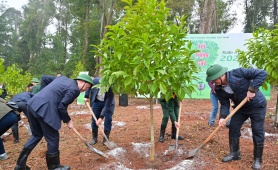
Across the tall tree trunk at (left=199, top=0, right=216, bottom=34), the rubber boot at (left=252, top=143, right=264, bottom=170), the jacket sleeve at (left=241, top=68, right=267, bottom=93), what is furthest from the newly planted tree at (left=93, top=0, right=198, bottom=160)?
the tall tree trunk at (left=199, top=0, right=216, bottom=34)

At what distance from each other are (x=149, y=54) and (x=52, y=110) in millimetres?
1677

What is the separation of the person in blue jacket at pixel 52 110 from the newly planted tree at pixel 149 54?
513mm

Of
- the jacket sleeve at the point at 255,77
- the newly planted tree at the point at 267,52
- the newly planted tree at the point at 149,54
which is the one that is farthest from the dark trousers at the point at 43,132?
the newly planted tree at the point at 267,52

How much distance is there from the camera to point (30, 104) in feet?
11.9

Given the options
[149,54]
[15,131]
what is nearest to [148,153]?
[149,54]

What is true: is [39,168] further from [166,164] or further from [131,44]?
[131,44]

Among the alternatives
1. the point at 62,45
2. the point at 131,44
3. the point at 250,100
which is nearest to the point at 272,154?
the point at 250,100

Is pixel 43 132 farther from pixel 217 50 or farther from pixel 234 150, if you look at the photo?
pixel 217 50

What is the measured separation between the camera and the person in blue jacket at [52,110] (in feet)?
11.7

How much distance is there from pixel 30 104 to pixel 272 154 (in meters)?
4.34

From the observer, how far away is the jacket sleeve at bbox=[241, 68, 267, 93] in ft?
11.3

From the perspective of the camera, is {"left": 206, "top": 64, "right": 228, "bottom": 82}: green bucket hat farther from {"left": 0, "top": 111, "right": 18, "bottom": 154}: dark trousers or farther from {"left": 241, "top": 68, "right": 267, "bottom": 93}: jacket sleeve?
{"left": 0, "top": 111, "right": 18, "bottom": 154}: dark trousers

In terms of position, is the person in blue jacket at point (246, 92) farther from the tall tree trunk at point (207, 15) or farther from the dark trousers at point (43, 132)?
the tall tree trunk at point (207, 15)

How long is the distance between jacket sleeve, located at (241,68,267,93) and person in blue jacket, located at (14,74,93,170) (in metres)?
2.45
